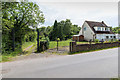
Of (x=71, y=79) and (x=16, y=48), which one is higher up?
(x=16, y=48)

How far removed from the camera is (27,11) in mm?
11375

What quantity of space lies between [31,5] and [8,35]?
530cm

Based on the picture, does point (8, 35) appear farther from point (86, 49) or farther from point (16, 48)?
point (86, 49)

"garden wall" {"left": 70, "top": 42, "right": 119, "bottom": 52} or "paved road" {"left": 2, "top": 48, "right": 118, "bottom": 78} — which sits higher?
"garden wall" {"left": 70, "top": 42, "right": 119, "bottom": 52}

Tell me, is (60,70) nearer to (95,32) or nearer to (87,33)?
(95,32)

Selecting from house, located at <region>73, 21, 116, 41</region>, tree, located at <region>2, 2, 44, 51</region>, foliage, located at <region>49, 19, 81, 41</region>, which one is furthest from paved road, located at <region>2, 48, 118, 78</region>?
foliage, located at <region>49, 19, 81, 41</region>

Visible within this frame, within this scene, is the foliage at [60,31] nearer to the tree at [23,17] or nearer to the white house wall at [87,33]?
the white house wall at [87,33]

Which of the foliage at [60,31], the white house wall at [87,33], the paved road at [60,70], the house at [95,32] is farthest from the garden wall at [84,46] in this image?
the foliage at [60,31]

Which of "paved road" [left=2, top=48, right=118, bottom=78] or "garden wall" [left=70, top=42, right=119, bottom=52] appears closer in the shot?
"paved road" [left=2, top=48, right=118, bottom=78]

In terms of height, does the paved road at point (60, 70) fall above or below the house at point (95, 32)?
below

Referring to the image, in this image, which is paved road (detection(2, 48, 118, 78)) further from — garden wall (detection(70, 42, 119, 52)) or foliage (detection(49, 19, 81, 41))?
foliage (detection(49, 19, 81, 41))

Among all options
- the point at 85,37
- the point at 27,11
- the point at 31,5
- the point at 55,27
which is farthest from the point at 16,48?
the point at 55,27

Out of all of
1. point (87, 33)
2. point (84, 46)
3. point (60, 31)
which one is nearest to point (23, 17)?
point (84, 46)

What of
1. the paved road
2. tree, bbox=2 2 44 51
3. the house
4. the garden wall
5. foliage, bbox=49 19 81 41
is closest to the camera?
the paved road
